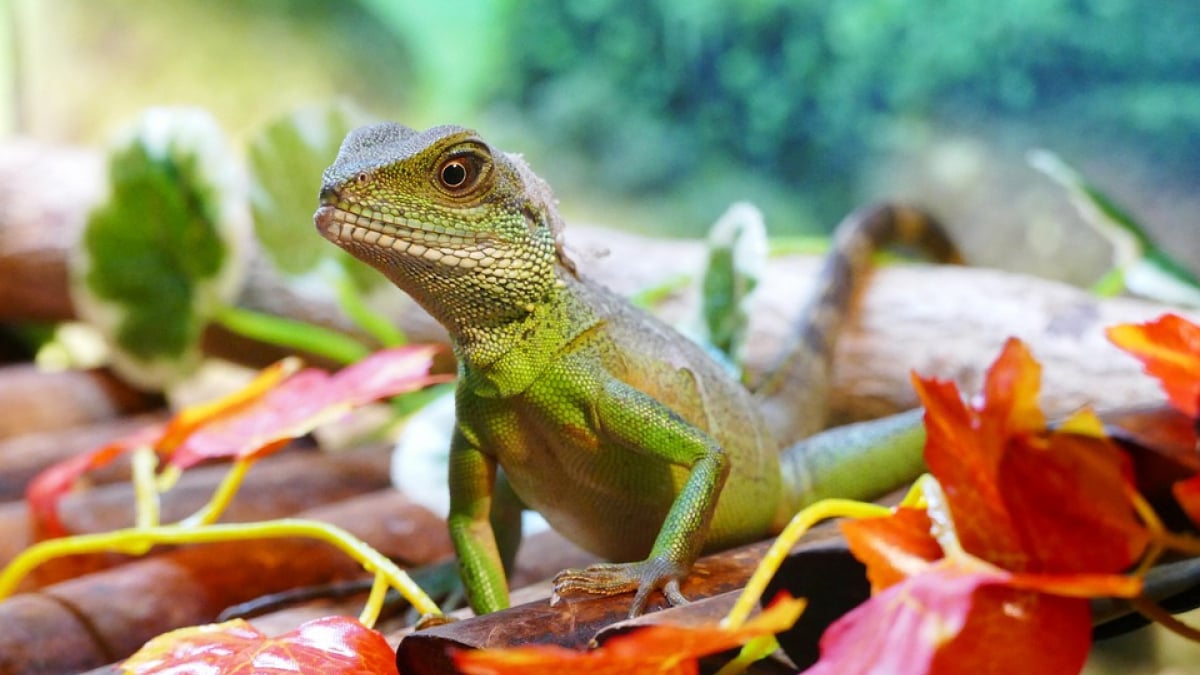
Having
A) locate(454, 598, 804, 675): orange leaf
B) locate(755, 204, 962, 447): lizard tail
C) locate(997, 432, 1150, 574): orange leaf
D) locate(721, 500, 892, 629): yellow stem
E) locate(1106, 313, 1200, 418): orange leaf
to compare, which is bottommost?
locate(755, 204, 962, 447): lizard tail

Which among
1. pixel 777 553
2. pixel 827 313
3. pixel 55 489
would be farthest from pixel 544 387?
pixel 827 313

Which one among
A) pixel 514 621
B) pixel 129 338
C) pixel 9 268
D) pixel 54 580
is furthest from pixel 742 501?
pixel 9 268

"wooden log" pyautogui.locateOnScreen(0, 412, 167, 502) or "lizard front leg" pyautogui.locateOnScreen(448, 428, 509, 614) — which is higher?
"lizard front leg" pyautogui.locateOnScreen(448, 428, 509, 614)

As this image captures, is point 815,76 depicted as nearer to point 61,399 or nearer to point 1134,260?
point 1134,260

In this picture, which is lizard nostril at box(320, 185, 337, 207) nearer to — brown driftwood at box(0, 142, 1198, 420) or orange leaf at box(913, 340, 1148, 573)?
brown driftwood at box(0, 142, 1198, 420)

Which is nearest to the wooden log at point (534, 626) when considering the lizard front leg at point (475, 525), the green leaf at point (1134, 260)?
the lizard front leg at point (475, 525)

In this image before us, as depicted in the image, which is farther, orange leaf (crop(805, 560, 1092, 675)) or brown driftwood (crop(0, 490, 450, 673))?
brown driftwood (crop(0, 490, 450, 673))

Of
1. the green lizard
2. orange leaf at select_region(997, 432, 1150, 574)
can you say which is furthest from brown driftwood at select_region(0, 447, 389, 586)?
orange leaf at select_region(997, 432, 1150, 574)

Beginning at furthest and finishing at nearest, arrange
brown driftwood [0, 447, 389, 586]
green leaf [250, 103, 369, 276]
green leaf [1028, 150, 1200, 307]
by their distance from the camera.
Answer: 1. green leaf [250, 103, 369, 276]
2. green leaf [1028, 150, 1200, 307]
3. brown driftwood [0, 447, 389, 586]
